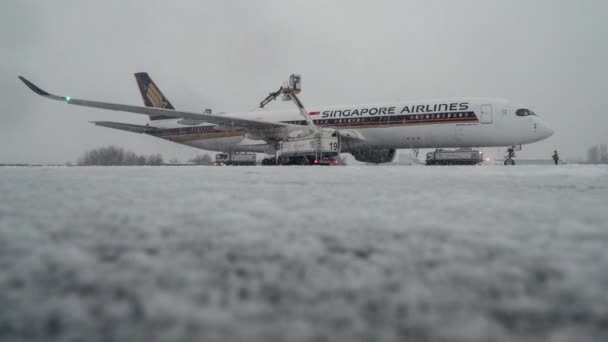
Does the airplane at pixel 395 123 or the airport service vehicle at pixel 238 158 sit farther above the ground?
the airplane at pixel 395 123

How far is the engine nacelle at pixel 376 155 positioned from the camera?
561 inches

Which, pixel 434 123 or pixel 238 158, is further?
pixel 238 158

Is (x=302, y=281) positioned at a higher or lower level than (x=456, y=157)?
lower

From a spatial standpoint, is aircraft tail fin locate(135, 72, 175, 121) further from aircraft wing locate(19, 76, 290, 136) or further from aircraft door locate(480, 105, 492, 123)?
aircraft door locate(480, 105, 492, 123)

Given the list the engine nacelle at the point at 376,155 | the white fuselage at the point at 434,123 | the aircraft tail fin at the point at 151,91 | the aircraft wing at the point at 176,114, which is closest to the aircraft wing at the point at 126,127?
the aircraft tail fin at the point at 151,91

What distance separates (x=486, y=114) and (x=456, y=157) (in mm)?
1694

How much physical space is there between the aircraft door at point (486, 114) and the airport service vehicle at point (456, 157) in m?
1.11

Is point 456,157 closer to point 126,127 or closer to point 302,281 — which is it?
point 302,281

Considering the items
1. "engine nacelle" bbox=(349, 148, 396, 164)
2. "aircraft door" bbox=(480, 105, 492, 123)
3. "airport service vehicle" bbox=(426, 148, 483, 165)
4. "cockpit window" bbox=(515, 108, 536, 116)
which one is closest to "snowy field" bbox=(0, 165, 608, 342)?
"aircraft door" bbox=(480, 105, 492, 123)

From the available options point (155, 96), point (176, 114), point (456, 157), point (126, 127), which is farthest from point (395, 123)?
point (155, 96)

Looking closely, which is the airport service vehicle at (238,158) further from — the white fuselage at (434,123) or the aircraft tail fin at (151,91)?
the white fuselage at (434,123)

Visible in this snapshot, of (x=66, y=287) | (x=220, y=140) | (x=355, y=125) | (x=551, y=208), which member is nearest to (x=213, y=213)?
(x=66, y=287)

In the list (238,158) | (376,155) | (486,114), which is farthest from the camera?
(238,158)

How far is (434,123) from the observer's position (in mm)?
11492
